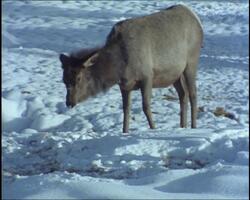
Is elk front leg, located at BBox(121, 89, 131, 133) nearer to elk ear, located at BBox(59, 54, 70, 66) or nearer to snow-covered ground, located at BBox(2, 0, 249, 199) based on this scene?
snow-covered ground, located at BBox(2, 0, 249, 199)

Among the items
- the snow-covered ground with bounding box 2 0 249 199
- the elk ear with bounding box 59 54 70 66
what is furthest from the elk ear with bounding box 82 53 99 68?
the snow-covered ground with bounding box 2 0 249 199

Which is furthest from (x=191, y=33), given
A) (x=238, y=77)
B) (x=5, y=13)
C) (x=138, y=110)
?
(x=5, y=13)

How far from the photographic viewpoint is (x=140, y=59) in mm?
9742

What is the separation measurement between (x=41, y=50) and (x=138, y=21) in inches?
323

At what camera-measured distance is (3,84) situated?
46.3 ft

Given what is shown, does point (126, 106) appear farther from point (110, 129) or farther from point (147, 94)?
point (110, 129)

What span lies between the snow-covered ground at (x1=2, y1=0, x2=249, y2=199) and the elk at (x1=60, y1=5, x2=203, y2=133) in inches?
23.6

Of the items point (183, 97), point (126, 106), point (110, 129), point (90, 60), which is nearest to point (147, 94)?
point (126, 106)

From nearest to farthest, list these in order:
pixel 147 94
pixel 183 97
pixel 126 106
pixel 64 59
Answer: pixel 64 59 → pixel 147 94 → pixel 126 106 → pixel 183 97

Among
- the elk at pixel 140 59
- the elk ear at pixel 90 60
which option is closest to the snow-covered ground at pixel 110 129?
the elk at pixel 140 59

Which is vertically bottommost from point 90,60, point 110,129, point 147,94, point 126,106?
point 110,129

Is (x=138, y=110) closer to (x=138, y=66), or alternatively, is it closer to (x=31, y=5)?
(x=138, y=66)

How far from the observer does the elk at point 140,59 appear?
9773mm

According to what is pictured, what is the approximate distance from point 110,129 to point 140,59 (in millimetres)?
1431
